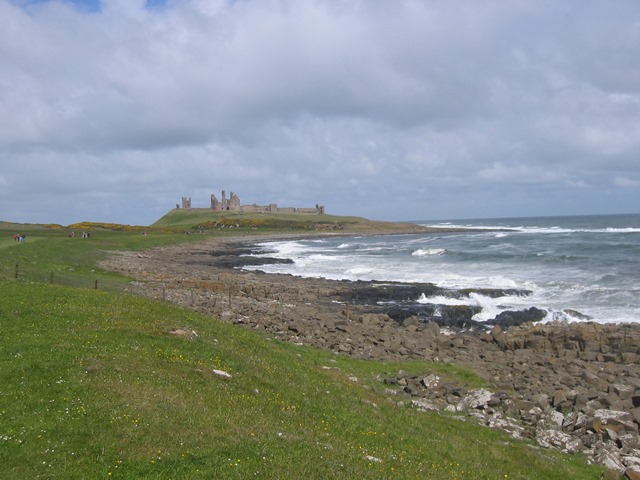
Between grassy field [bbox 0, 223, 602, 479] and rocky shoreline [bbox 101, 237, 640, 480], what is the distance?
111cm

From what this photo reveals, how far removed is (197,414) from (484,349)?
54.4 ft

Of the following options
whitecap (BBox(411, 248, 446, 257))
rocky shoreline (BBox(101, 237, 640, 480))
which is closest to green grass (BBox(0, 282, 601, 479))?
rocky shoreline (BBox(101, 237, 640, 480))

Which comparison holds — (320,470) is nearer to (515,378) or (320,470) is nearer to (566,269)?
(515,378)

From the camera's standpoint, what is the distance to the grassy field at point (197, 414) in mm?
7961

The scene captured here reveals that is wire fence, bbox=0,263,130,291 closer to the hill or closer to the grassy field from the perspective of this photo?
the grassy field

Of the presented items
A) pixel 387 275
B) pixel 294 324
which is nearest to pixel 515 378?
pixel 294 324

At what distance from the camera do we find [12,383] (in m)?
10.3

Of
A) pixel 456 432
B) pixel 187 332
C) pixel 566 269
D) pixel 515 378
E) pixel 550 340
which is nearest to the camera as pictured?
pixel 456 432

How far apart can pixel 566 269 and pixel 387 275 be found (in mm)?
16880

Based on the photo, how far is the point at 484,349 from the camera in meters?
23.2

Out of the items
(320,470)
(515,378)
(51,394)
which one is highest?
(51,394)

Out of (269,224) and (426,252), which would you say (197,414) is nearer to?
(426,252)

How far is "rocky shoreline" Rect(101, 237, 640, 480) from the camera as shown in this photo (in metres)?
13.7

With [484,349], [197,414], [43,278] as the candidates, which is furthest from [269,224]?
[197,414]
